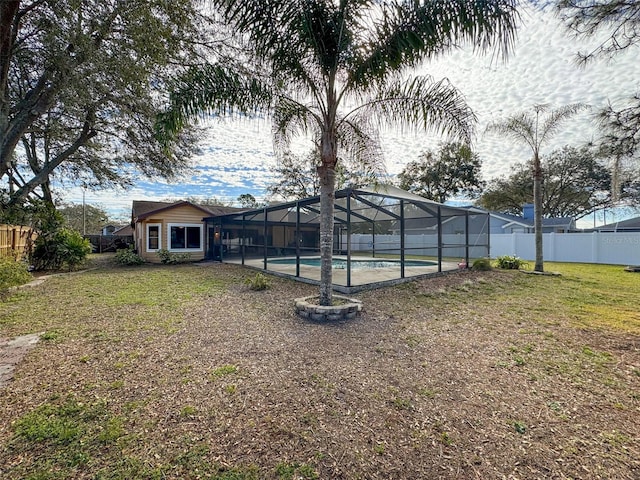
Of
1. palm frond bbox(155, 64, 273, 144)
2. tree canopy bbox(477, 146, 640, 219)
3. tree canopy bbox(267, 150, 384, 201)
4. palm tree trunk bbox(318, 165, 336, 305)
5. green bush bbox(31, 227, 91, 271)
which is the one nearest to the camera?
palm frond bbox(155, 64, 273, 144)

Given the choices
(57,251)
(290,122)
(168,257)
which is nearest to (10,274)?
(57,251)

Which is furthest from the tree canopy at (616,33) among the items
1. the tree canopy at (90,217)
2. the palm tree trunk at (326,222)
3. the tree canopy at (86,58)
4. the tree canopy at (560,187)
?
the tree canopy at (90,217)

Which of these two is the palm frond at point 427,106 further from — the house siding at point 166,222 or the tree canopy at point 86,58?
the house siding at point 166,222

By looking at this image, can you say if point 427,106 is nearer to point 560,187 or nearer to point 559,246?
point 559,246

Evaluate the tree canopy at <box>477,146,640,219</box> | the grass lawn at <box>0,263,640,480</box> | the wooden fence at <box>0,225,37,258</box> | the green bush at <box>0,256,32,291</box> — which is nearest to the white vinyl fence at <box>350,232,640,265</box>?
the grass lawn at <box>0,263,640,480</box>

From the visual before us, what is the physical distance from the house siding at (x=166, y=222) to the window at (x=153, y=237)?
0.10 m

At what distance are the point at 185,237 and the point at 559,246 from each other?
17369 mm

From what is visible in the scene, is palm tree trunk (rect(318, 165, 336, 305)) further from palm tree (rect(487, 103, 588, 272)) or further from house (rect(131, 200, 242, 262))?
house (rect(131, 200, 242, 262))

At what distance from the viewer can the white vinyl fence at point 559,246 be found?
11.4 meters

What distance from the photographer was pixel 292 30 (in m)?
4.14

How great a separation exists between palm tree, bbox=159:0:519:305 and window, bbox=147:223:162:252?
31.3ft

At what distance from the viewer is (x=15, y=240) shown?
827cm

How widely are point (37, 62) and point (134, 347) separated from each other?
7818 mm

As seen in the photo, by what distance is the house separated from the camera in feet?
41.9
